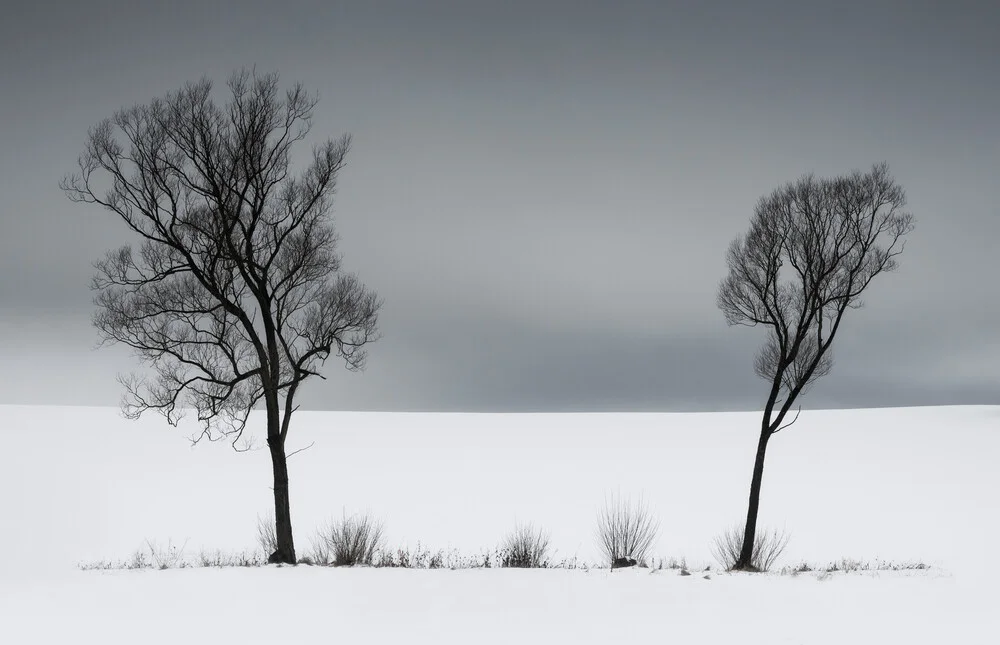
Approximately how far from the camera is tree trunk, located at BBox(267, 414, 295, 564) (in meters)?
17.7

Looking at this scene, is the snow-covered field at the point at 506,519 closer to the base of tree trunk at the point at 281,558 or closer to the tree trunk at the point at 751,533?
the base of tree trunk at the point at 281,558

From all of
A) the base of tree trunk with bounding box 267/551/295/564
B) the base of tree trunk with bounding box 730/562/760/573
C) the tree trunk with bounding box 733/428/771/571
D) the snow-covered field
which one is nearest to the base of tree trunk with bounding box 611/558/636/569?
the snow-covered field

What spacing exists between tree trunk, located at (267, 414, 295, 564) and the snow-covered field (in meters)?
1.67

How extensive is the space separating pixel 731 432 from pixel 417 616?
163 feet

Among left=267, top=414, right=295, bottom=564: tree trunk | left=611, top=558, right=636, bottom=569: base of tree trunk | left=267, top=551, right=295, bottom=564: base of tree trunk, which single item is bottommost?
left=611, top=558, right=636, bottom=569: base of tree trunk

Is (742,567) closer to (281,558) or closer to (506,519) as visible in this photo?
(281,558)

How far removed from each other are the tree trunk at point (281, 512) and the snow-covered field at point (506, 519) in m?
1.67

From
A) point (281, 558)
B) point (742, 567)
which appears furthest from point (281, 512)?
point (742, 567)

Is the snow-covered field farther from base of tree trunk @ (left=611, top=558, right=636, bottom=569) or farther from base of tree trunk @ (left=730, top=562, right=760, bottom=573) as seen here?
base of tree trunk @ (left=730, top=562, right=760, bottom=573)

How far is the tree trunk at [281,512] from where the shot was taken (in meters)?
17.7

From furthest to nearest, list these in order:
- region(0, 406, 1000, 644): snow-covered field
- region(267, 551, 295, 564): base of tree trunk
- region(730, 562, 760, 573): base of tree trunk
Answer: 1. region(730, 562, 760, 573): base of tree trunk
2. region(267, 551, 295, 564): base of tree trunk
3. region(0, 406, 1000, 644): snow-covered field

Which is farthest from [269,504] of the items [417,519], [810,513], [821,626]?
[821,626]

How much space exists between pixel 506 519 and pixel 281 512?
1626 centimetres

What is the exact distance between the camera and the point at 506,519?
108 feet
